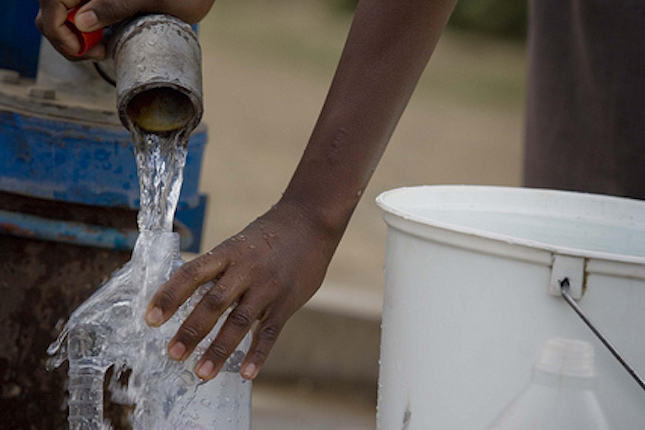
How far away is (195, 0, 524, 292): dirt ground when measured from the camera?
5.50 meters

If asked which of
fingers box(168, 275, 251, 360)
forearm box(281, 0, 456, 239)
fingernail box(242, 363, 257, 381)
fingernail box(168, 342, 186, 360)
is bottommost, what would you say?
fingernail box(242, 363, 257, 381)

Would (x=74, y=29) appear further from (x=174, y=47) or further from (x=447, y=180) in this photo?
(x=447, y=180)

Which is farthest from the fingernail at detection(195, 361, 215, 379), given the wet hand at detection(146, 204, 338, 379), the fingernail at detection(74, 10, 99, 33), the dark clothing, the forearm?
the dark clothing

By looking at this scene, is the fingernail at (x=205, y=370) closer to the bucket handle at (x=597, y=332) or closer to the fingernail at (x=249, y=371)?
the fingernail at (x=249, y=371)

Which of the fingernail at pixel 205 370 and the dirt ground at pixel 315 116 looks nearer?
the fingernail at pixel 205 370

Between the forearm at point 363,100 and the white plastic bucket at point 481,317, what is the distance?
13 centimetres

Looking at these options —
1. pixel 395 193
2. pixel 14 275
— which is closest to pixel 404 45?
pixel 395 193

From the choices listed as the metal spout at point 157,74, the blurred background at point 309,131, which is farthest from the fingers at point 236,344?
the blurred background at point 309,131

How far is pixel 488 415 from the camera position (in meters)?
1.44

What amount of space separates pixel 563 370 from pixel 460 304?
20cm

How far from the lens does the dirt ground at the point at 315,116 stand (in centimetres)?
550

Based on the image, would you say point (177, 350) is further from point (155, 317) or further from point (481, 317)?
point (481, 317)

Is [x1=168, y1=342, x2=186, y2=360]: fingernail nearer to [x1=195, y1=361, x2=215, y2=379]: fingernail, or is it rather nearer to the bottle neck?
[x1=195, y1=361, x2=215, y2=379]: fingernail

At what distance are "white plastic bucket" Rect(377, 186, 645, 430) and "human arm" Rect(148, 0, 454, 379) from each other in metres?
0.13
